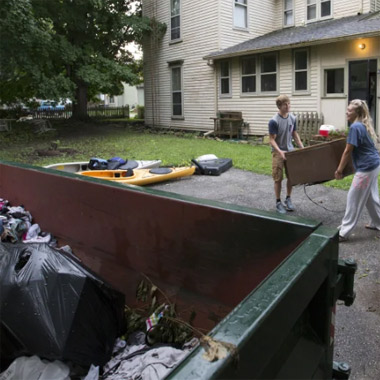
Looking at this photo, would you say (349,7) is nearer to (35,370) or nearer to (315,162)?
(315,162)

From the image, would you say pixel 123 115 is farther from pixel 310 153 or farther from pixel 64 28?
pixel 310 153

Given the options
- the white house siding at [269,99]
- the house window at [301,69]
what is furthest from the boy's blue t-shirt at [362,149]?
the house window at [301,69]

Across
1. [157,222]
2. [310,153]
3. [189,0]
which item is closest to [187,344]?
[157,222]

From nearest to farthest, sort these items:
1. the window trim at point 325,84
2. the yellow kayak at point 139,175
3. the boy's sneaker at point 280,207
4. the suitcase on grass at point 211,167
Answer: the boy's sneaker at point 280,207 < the yellow kayak at point 139,175 < the suitcase on grass at point 211,167 < the window trim at point 325,84

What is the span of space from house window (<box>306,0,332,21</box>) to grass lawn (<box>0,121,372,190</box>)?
22.6ft

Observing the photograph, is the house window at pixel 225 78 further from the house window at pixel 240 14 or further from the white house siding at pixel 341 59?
the white house siding at pixel 341 59

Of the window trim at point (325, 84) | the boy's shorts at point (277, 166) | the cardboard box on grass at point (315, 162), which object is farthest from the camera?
the window trim at point (325, 84)

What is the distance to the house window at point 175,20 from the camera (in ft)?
65.4

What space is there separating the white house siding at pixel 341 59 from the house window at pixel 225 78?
439 cm

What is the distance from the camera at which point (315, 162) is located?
563 cm

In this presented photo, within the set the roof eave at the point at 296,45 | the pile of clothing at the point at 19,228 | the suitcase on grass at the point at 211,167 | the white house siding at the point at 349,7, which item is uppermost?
the white house siding at the point at 349,7

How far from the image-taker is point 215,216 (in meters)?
2.41

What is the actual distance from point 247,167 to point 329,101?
18.6 ft

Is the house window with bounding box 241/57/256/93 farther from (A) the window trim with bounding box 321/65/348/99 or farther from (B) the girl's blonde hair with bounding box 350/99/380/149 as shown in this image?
(B) the girl's blonde hair with bounding box 350/99/380/149
